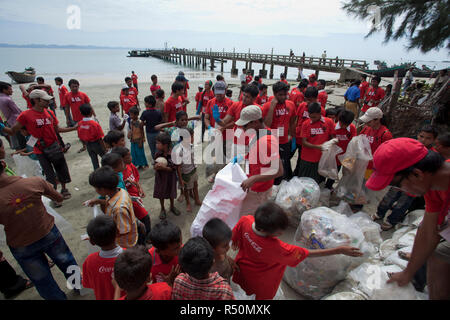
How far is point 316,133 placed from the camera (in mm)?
3412

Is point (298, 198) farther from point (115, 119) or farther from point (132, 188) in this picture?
point (115, 119)

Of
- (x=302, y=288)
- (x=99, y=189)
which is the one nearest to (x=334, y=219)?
(x=302, y=288)

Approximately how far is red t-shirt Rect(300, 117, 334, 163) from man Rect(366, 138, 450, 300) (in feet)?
6.45

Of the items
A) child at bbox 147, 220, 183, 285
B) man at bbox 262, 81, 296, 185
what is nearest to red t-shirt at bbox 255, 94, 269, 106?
man at bbox 262, 81, 296, 185

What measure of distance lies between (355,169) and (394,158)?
2166 millimetres

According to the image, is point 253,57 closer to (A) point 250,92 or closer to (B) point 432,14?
(B) point 432,14

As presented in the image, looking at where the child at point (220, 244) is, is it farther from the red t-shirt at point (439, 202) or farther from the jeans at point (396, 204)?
the jeans at point (396, 204)

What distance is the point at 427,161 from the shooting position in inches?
52.9

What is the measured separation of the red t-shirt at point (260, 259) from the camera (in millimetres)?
1621

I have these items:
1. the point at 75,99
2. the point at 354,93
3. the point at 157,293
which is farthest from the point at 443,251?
the point at 75,99

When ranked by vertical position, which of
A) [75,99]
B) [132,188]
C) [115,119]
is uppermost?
[75,99]

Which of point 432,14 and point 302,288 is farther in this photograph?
point 432,14
